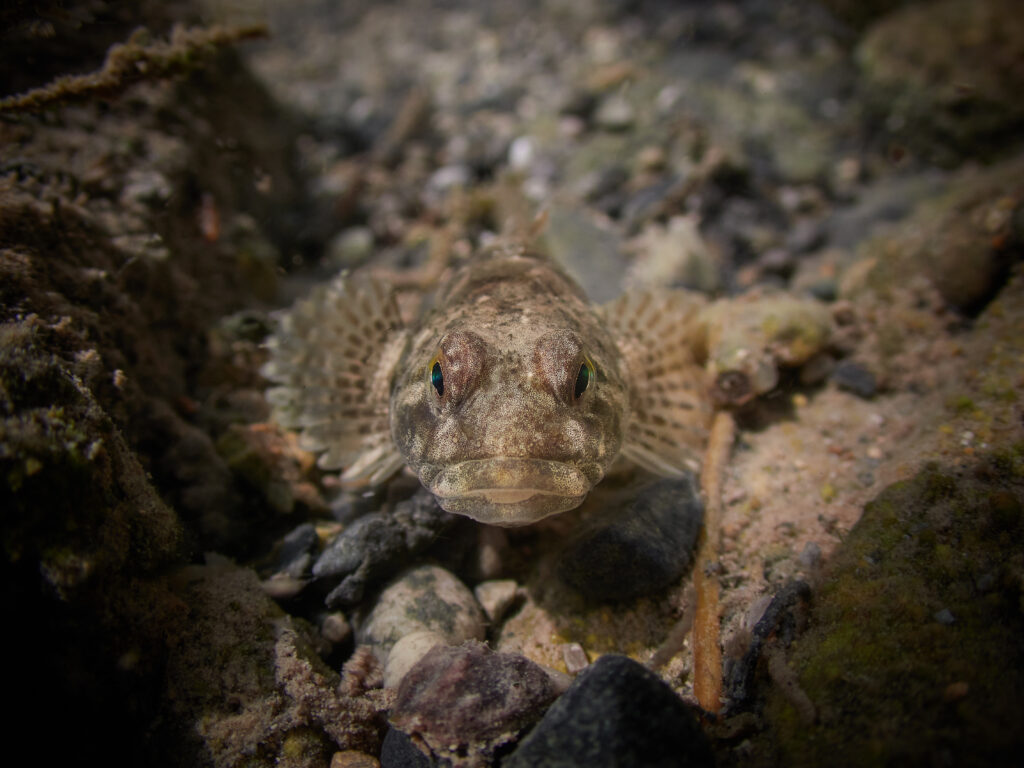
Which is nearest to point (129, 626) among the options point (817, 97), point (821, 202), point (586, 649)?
point (586, 649)

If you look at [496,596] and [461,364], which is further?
[496,596]

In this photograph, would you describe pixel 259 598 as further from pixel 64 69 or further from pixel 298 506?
pixel 64 69

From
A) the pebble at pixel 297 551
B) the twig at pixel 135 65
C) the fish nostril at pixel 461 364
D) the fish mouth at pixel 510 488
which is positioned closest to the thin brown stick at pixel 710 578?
the fish mouth at pixel 510 488

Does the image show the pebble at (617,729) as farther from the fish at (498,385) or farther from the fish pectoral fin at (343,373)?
the fish pectoral fin at (343,373)

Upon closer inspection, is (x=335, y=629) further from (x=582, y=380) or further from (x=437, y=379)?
(x=582, y=380)

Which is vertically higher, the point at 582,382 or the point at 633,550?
the point at 582,382

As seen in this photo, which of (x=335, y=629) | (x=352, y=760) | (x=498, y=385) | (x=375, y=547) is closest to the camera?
(x=352, y=760)

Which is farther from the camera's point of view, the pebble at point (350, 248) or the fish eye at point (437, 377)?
the pebble at point (350, 248)

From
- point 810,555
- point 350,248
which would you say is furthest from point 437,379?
point 350,248
